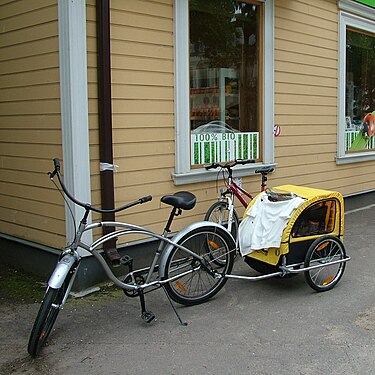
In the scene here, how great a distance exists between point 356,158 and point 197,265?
17.0ft

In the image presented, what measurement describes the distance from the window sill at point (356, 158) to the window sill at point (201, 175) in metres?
2.34

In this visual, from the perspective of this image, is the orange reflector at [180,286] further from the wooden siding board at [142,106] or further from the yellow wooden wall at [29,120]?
the wooden siding board at [142,106]

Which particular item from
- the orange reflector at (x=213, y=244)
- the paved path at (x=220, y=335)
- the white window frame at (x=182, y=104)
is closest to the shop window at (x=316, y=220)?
the paved path at (x=220, y=335)

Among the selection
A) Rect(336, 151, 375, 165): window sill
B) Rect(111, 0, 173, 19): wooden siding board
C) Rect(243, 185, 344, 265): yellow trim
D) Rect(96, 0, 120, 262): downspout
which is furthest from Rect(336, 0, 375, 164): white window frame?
Rect(96, 0, 120, 262): downspout

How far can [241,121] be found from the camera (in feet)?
22.2

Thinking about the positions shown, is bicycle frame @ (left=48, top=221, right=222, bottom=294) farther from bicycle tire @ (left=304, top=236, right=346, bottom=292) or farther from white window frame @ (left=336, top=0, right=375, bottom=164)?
white window frame @ (left=336, top=0, right=375, bottom=164)

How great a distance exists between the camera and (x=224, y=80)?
6629mm

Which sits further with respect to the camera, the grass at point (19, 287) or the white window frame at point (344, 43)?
the white window frame at point (344, 43)

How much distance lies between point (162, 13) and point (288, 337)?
3.43m

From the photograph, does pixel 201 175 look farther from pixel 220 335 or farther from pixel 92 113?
pixel 220 335

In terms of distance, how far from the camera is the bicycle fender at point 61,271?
3.56m

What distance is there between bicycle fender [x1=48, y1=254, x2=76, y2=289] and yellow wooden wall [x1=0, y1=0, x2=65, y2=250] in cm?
131

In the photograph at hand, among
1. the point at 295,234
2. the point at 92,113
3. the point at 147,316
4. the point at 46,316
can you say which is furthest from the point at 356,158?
the point at 46,316

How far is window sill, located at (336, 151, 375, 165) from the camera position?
8383 millimetres
